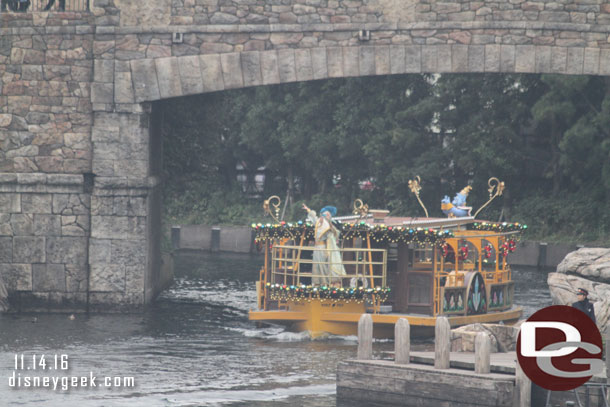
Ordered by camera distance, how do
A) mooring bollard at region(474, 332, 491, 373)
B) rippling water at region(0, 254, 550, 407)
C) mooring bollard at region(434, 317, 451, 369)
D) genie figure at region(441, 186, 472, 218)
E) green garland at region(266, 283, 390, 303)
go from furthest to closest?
1. genie figure at region(441, 186, 472, 218)
2. green garland at region(266, 283, 390, 303)
3. rippling water at region(0, 254, 550, 407)
4. mooring bollard at region(434, 317, 451, 369)
5. mooring bollard at region(474, 332, 491, 373)

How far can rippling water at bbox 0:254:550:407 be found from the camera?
19.6 meters

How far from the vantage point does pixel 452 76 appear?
145ft

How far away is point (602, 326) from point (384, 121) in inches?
1002

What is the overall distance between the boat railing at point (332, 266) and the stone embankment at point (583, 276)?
3923 millimetres

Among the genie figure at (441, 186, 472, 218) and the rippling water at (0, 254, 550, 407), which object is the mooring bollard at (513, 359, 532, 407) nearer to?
the rippling water at (0, 254, 550, 407)

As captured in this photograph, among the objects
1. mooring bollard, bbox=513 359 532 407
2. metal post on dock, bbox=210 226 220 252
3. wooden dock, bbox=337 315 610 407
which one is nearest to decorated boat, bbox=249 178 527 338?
wooden dock, bbox=337 315 610 407

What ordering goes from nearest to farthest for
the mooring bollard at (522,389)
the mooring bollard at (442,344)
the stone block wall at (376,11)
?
1. the mooring bollard at (522,389)
2. the mooring bollard at (442,344)
3. the stone block wall at (376,11)

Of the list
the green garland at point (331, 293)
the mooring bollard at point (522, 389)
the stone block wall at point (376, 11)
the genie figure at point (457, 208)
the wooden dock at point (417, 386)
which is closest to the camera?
the mooring bollard at point (522, 389)

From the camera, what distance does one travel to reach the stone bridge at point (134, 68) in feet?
86.1

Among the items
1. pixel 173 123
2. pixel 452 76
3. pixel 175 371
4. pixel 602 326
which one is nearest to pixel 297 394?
pixel 175 371

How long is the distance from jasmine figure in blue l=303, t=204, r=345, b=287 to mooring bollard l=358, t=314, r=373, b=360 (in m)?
4.77

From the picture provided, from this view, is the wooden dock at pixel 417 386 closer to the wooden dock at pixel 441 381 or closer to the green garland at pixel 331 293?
the wooden dock at pixel 441 381

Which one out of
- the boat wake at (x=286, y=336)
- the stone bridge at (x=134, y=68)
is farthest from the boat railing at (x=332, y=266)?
the stone bridge at (x=134, y=68)

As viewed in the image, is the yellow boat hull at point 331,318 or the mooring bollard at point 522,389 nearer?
the mooring bollard at point 522,389
